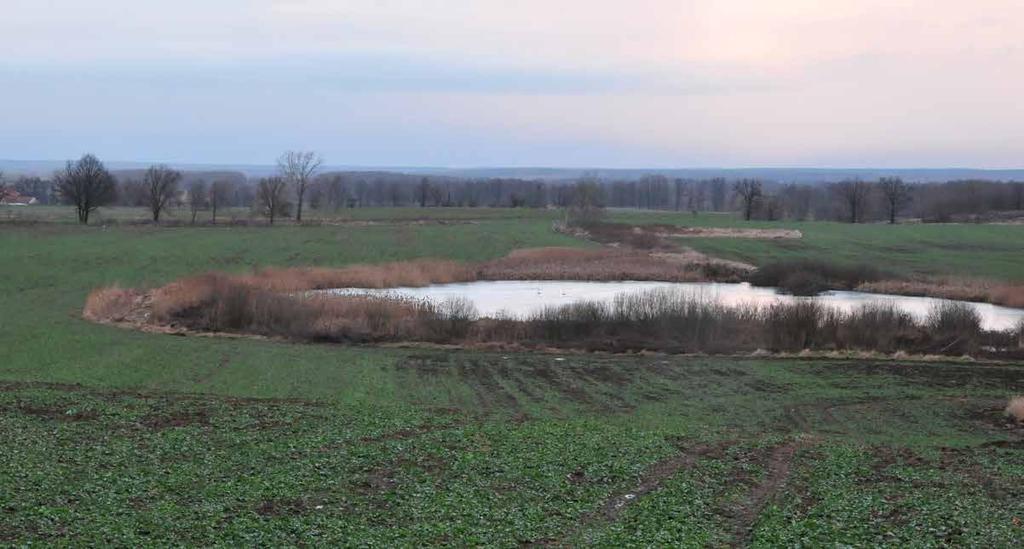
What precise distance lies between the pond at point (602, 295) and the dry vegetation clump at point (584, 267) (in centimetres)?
130

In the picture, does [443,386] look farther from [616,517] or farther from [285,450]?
[616,517]

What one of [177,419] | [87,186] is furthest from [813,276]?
[87,186]

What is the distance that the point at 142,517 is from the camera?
33.3 feet

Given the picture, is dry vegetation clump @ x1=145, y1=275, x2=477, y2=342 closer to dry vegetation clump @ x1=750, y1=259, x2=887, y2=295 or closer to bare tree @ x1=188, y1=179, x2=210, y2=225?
dry vegetation clump @ x1=750, y1=259, x2=887, y2=295

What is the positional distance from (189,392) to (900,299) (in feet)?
118

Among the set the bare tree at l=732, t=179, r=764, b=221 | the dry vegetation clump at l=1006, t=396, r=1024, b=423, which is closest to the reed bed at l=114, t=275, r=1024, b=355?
the dry vegetation clump at l=1006, t=396, r=1024, b=423

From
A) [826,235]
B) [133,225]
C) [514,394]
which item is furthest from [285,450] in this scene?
[826,235]

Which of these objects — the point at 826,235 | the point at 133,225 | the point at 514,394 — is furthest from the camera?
the point at 826,235

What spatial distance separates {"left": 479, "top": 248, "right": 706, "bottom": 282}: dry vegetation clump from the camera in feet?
170

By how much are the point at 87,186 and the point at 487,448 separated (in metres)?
73.5

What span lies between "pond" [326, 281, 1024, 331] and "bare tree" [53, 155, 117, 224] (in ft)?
140

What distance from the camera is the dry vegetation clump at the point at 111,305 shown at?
33.2 metres

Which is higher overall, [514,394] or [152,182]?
[152,182]

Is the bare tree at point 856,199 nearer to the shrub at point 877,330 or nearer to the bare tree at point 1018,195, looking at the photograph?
the bare tree at point 1018,195
